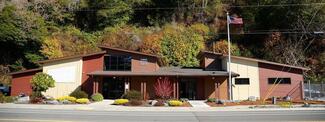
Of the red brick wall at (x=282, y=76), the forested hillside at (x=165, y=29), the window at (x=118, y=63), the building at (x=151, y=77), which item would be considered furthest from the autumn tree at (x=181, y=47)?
the red brick wall at (x=282, y=76)

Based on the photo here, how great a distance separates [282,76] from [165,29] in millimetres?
22497

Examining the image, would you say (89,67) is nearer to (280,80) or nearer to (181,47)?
(181,47)

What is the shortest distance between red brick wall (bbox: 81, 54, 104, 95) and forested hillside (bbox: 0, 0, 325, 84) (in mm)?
13071

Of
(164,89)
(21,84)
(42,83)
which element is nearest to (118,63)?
(164,89)

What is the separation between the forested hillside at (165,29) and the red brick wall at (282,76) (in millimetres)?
7430

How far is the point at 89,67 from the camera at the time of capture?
34406 millimetres

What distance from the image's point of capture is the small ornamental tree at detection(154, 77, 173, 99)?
3012cm

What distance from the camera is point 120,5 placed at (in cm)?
5378

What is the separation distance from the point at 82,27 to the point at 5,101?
97.4ft

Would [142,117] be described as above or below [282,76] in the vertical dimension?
below

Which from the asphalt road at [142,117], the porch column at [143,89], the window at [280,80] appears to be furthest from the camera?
the window at [280,80]

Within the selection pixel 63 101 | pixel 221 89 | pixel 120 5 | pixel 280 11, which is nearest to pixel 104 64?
pixel 63 101

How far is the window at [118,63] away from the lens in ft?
112

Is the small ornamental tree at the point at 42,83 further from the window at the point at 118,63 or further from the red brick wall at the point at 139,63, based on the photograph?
the red brick wall at the point at 139,63
